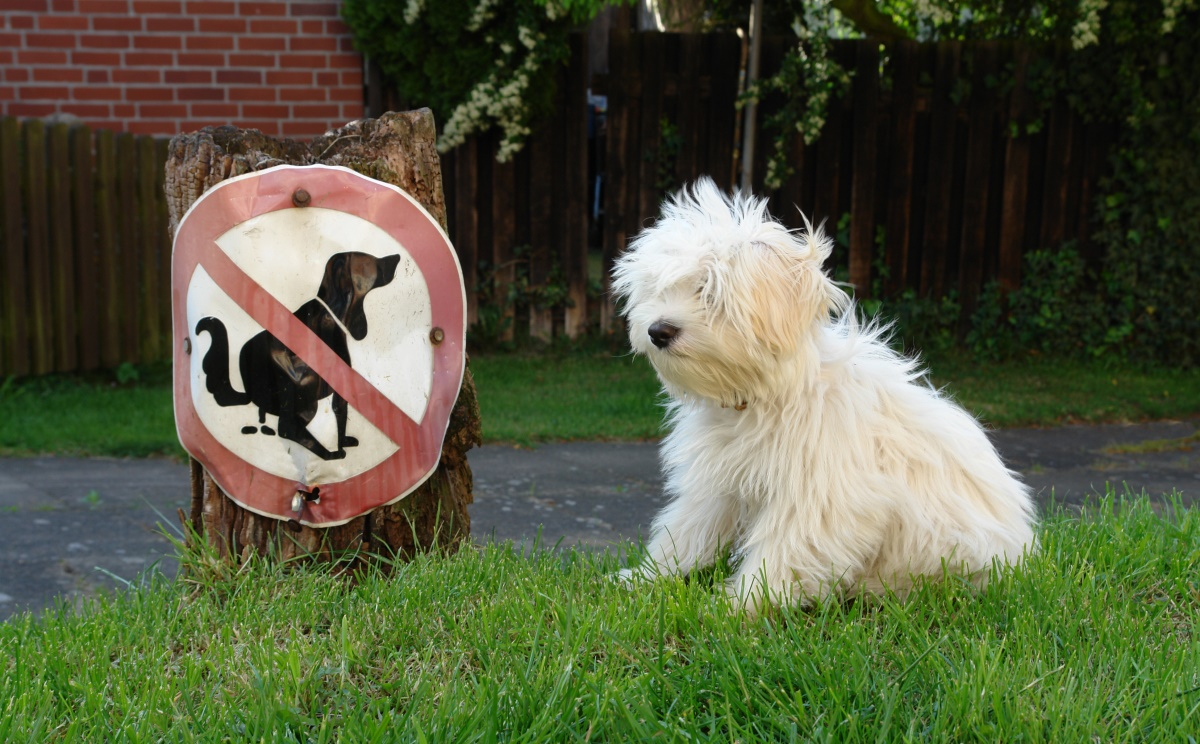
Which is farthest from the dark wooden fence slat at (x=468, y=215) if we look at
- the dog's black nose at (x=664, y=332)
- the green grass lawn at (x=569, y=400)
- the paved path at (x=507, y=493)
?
the dog's black nose at (x=664, y=332)

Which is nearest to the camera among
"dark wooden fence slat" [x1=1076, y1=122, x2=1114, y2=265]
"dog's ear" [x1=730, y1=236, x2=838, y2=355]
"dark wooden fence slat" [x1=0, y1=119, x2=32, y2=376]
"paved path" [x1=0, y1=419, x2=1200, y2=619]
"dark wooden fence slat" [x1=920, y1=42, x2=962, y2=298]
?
"dog's ear" [x1=730, y1=236, x2=838, y2=355]

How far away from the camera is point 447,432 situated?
3.36 metres

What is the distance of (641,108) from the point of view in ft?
29.8

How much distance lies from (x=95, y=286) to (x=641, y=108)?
185 inches

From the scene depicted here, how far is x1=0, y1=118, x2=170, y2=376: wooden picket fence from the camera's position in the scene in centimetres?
768

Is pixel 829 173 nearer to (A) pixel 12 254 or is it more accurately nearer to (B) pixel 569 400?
(B) pixel 569 400

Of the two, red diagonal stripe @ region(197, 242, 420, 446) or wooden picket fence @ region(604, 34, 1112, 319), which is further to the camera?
wooden picket fence @ region(604, 34, 1112, 319)

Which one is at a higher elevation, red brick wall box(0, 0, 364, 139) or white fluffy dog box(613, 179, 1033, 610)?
red brick wall box(0, 0, 364, 139)

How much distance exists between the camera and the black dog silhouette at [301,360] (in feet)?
9.99

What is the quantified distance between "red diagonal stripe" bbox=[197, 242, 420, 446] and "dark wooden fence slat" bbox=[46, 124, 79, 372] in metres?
5.67

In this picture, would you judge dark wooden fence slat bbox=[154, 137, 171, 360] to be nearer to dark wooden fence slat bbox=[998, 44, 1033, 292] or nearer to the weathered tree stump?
the weathered tree stump

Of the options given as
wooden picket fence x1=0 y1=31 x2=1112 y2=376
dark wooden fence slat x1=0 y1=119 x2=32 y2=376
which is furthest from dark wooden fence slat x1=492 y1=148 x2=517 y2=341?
dark wooden fence slat x1=0 y1=119 x2=32 y2=376

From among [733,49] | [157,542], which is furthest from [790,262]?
[733,49]

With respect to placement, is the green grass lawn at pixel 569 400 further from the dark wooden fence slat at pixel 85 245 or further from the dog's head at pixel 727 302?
the dog's head at pixel 727 302
